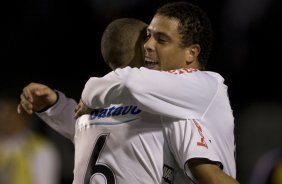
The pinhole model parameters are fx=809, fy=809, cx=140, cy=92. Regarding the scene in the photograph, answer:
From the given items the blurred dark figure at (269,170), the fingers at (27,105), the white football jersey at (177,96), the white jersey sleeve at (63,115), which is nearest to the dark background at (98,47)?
the blurred dark figure at (269,170)

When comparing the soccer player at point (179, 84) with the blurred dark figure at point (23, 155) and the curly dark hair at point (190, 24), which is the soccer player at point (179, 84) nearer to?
the curly dark hair at point (190, 24)

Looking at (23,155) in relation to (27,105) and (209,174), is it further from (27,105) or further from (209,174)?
(209,174)

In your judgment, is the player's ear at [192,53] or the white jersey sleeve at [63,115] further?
the white jersey sleeve at [63,115]

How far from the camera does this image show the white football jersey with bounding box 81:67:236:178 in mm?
2902

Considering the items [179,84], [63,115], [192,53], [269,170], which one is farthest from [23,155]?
[179,84]

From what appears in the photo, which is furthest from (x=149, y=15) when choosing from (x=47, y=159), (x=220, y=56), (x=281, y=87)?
(x=47, y=159)

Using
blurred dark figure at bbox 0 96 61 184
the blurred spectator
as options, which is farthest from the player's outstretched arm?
the blurred spectator

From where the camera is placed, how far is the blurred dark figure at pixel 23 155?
17.6 ft

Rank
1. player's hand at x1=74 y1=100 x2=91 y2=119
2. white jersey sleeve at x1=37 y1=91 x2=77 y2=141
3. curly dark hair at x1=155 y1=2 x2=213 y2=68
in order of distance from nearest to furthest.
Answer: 1. curly dark hair at x1=155 y1=2 x2=213 y2=68
2. player's hand at x1=74 y1=100 x2=91 y2=119
3. white jersey sleeve at x1=37 y1=91 x2=77 y2=141

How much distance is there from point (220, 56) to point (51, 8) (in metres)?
1.49

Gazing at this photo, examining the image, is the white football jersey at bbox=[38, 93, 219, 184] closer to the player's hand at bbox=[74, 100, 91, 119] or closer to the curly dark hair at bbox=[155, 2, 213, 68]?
the player's hand at bbox=[74, 100, 91, 119]

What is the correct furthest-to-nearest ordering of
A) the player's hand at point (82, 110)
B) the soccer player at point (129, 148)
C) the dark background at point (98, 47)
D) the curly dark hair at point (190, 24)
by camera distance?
1. the dark background at point (98, 47)
2. the player's hand at point (82, 110)
3. the curly dark hair at point (190, 24)
4. the soccer player at point (129, 148)

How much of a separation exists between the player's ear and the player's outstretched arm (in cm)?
46

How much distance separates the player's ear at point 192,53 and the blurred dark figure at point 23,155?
2.46 metres
